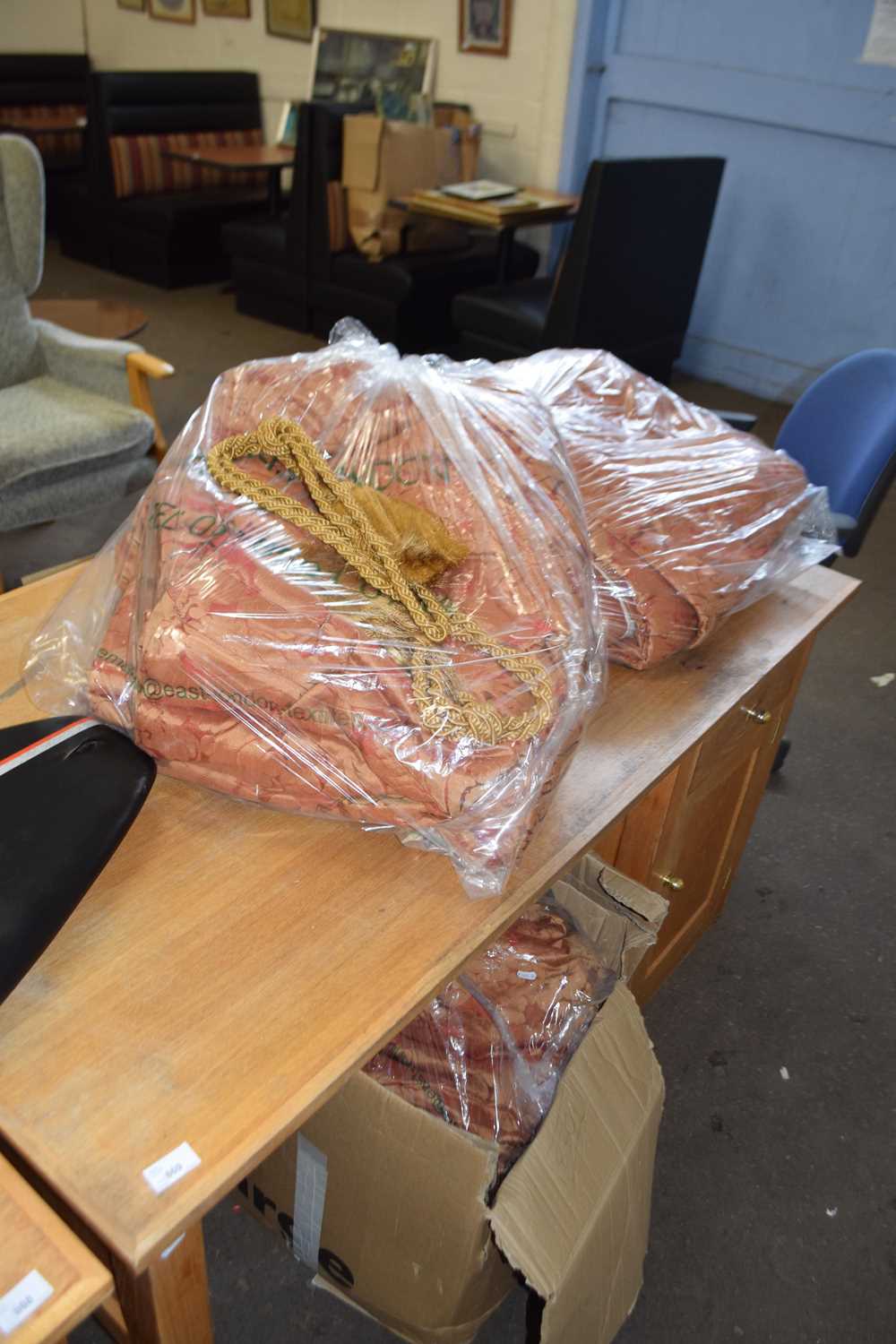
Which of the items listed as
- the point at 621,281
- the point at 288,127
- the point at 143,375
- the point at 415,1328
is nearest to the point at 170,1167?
the point at 415,1328

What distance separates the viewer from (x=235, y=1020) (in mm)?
773

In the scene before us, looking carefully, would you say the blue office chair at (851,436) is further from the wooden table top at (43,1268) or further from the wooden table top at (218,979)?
the wooden table top at (43,1268)

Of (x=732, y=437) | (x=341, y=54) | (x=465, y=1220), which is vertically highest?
(x=341, y=54)

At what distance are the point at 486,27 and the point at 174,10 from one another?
2249mm

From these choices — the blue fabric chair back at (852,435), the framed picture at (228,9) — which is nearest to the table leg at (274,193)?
the framed picture at (228,9)

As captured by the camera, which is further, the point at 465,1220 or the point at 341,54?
the point at 341,54

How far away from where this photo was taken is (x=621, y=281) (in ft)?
11.3

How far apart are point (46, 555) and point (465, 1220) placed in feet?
7.76

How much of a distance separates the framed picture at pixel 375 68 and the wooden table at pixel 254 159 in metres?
0.44

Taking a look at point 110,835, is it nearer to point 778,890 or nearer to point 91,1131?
point 91,1131

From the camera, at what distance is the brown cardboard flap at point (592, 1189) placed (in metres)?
1.01

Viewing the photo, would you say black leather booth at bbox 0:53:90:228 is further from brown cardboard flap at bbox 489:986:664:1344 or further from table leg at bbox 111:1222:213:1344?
table leg at bbox 111:1222:213:1344

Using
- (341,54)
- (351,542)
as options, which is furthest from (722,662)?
(341,54)

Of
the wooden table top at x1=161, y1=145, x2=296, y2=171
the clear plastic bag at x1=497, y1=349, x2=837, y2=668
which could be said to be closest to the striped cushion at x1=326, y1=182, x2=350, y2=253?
the wooden table top at x1=161, y1=145, x2=296, y2=171
